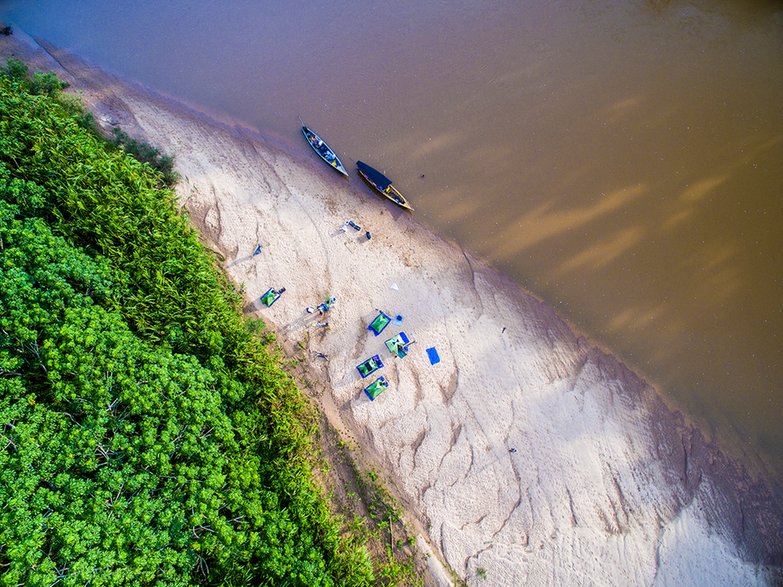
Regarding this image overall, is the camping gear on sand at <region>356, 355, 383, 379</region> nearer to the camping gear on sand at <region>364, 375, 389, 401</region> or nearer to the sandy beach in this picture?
the sandy beach

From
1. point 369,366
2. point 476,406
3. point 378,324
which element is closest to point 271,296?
point 378,324

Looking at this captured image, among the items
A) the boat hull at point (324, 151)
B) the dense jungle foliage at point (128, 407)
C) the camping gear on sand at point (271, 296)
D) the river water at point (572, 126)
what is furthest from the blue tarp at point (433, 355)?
the boat hull at point (324, 151)

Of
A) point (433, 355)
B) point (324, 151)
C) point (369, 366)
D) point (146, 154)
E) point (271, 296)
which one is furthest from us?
point (324, 151)

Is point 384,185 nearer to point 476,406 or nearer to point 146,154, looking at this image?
point 476,406

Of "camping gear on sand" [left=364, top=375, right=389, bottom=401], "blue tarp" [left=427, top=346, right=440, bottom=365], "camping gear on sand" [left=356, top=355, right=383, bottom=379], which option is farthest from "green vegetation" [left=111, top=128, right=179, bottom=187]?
"blue tarp" [left=427, top=346, right=440, bottom=365]

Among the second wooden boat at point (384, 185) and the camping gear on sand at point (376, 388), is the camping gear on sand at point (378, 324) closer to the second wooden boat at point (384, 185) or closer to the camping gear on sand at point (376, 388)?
the camping gear on sand at point (376, 388)

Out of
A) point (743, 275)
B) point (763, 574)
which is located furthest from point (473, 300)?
point (763, 574)
